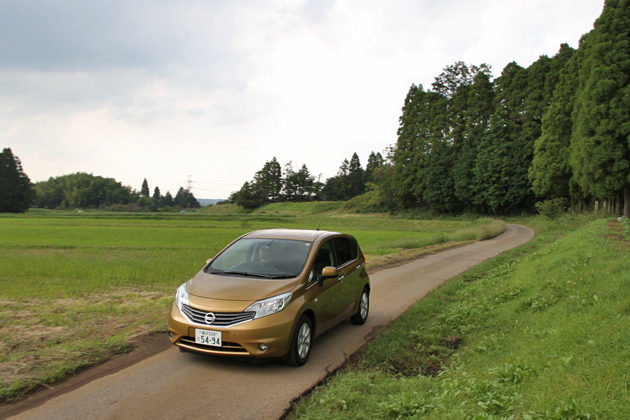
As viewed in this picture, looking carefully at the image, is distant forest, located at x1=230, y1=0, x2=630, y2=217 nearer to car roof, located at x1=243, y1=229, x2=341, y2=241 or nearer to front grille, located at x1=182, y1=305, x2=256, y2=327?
car roof, located at x1=243, y1=229, x2=341, y2=241

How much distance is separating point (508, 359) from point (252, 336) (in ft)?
9.19

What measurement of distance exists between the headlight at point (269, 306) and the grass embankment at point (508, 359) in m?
1.03

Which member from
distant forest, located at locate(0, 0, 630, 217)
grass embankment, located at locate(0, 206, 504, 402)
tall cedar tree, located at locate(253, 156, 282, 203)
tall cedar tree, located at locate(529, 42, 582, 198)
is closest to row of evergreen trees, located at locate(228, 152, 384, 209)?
tall cedar tree, located at locate(253, 156, 282, 203)

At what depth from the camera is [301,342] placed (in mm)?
5203

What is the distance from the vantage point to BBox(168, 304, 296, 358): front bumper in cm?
471

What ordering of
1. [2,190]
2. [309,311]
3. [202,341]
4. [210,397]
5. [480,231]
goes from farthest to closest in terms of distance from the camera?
[2,190], [480,231], [309,311], [202,341], [210,397]

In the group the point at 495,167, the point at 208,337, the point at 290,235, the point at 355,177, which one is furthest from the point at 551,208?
the point at 355,177

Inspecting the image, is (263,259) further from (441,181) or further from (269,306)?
(441,181)

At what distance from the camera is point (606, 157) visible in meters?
25.5

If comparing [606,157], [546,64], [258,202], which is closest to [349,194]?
[258,202]

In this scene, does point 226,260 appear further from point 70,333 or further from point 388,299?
point 388,299

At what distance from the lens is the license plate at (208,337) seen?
188 inches

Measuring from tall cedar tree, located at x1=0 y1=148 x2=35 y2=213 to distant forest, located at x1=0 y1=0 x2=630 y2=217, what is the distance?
194mm

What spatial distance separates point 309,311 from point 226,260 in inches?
61.6
